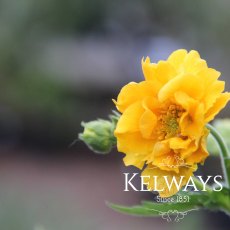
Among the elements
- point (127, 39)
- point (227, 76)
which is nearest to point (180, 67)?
point (227, 76)

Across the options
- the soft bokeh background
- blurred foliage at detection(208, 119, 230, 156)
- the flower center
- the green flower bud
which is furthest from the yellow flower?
the soft bokeh background

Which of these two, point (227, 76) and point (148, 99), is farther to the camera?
point (227, 76)

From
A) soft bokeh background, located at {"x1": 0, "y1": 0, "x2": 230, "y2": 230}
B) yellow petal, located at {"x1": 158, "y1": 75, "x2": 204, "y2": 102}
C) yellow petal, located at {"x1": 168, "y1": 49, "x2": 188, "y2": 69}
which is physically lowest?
yellow petal, located at {"x1": 158, "y1": 75, "x2": 204, "y2": 102}

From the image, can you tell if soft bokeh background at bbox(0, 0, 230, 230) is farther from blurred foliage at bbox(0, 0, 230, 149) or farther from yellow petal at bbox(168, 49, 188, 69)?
yellow petal at bbox(168, 49, 188, 69)

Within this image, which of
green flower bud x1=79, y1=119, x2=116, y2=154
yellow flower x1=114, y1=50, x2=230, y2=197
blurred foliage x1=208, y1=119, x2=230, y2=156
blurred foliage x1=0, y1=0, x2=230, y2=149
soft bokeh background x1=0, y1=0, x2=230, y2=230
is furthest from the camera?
blurred foliage x1=0, y1=0, x2=230, y2=149

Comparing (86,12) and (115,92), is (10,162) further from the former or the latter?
(86,12)

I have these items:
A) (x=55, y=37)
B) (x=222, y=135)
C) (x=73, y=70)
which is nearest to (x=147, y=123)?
(x=222, y=135)

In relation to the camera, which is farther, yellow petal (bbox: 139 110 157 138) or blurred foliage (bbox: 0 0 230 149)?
blurred foliage (bbox: 0 0 230 149)

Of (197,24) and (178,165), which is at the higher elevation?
(197,24)
